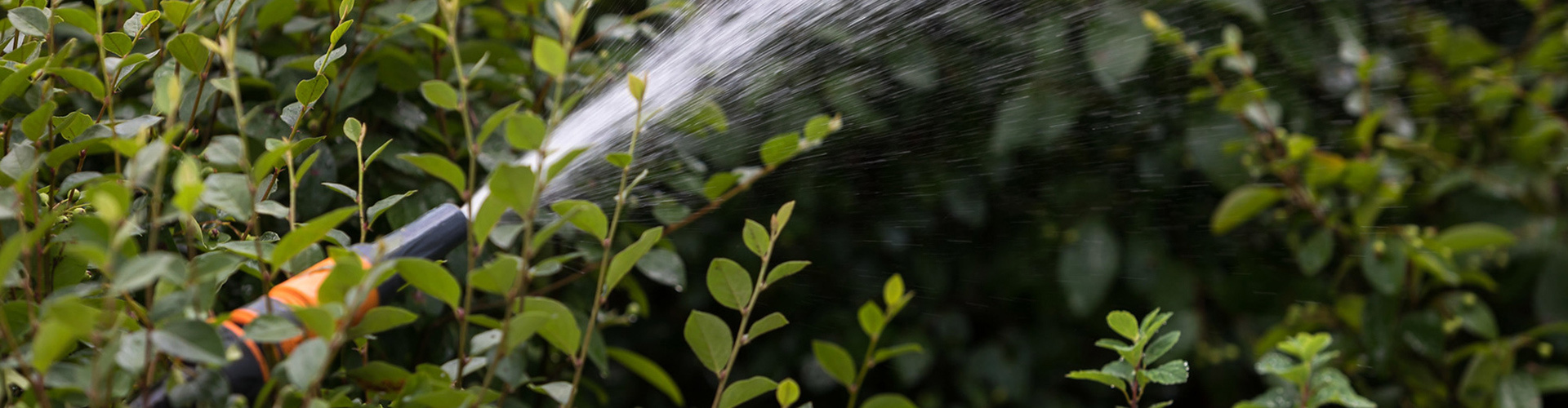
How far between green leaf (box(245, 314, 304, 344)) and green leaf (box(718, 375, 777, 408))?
219 mm

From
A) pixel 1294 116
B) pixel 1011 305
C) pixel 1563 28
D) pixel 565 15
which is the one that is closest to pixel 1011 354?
pixel 1011 305

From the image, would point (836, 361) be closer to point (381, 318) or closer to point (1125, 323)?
point (1125, 323)

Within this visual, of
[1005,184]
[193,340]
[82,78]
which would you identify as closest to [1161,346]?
[193,340]

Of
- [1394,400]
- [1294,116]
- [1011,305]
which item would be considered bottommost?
[1394,400]

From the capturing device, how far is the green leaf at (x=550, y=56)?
0.43 metres

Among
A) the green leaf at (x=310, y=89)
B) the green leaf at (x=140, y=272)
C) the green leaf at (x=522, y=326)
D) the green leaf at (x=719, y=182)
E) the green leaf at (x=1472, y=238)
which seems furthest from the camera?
the green leaf at (x=1472, y=238)

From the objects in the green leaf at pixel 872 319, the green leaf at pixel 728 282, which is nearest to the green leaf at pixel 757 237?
the green leaf at pixel 728 282

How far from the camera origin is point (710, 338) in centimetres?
A: 57

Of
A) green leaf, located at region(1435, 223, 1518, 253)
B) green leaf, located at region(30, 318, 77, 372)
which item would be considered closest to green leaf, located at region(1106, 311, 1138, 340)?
green leaf, located at region(30, 318, 77, 372)

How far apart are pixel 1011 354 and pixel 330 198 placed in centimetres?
89

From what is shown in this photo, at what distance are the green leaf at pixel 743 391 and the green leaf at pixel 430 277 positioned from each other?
0.52ft

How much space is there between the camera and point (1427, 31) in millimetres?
1504

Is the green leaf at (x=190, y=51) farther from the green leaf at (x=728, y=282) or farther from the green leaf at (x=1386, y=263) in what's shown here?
the green leaf at (x=1386, y=263)

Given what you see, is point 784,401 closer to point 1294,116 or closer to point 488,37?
point 488,37
